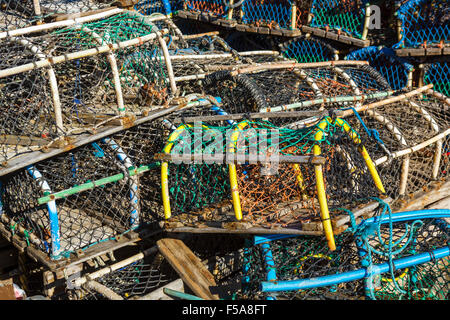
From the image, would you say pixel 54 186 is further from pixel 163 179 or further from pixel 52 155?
pixel 163 179

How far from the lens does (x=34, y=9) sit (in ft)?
15.5

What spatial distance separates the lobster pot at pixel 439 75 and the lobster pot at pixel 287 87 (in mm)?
810

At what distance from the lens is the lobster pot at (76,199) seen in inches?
156

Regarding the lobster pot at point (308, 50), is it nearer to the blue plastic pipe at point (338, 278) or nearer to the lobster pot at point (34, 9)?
the lobster pot at point (34, 9)

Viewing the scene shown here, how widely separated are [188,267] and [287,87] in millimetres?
2045

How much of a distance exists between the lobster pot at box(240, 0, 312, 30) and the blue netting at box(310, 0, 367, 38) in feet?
0.43

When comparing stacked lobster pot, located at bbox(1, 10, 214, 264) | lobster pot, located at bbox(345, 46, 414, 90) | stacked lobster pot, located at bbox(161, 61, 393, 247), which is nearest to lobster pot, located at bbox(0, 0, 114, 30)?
stacked lobster pot, located at bbox(1, 10, 214, 264)

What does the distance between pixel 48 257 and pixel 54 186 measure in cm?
51

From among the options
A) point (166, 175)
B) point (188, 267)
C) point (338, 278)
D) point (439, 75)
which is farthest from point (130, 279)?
point (439, 75)

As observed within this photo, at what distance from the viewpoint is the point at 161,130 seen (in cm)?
445

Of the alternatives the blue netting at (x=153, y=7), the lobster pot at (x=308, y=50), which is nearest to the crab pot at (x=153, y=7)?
the blue netting at (x=153, y=7)

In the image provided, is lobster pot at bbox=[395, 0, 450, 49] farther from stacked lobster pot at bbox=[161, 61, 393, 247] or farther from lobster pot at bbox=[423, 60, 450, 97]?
stacked lobster pot at bbox=[161, 61, 393, 247]
